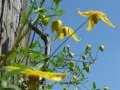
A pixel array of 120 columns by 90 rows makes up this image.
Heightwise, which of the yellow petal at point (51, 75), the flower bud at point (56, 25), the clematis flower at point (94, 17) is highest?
the clematis flower at point (94, 17)

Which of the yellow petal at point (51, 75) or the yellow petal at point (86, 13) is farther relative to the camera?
the yellow petal at point (86, 13)

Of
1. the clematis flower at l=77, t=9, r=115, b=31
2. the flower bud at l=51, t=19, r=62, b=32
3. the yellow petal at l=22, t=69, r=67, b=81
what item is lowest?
the yellow petal at l=22, t=69, r=67, b=81

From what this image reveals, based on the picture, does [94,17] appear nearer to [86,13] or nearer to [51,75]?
[86,13]

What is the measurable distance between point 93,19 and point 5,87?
2.31ft

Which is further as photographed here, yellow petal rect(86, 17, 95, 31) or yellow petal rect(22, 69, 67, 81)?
yellow petal rect(86, 17, 95, 31)

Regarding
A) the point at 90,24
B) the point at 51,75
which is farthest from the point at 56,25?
the point at 51,75

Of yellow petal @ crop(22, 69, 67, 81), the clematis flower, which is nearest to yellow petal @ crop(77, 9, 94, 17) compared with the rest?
the clematis flower

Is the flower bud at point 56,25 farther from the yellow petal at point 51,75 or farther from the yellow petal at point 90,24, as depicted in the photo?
the yellow petal at point 51,75

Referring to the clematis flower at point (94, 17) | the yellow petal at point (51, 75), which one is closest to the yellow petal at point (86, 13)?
the clematis flower at point (94, 17)

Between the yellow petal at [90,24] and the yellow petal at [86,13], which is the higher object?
the yellow petal at [86,13]

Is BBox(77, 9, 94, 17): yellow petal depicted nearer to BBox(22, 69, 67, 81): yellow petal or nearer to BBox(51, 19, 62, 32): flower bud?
BBox(51, 19, 62, 32): flower bud

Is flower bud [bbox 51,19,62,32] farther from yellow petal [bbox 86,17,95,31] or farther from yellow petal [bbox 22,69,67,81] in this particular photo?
yellow petal [bbox 22,69,67,81]

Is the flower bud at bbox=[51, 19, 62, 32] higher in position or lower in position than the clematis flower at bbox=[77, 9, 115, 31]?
lower

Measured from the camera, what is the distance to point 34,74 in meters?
0.78
